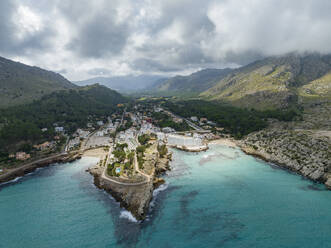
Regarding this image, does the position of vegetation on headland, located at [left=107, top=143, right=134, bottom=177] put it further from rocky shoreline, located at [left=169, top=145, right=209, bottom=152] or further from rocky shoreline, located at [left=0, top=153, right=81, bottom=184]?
rocky shoreline, located at [left=169, top=145, right=209, bottom=152]

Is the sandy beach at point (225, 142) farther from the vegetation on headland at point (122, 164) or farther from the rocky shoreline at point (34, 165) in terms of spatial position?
the rocky shoreline at point (34, 165)

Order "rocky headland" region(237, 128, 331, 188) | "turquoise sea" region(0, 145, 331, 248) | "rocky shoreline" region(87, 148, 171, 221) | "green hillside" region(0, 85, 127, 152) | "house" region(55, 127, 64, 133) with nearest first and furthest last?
"turquoise sea" region(0, 145, 331, 248), "rocky shoreline" region(87, 148, 171, 221), "rocky headland" region(237, 128, 331, 188), "green hillside" region(0, 85, 127, 152), "house" region(55, 127, 64, 133)

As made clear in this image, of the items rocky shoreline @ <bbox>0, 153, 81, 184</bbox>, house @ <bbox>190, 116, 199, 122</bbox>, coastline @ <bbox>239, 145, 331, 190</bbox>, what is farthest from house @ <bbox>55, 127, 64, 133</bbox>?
coastline @ <bbox>239, 145, 331, 190</bbox>

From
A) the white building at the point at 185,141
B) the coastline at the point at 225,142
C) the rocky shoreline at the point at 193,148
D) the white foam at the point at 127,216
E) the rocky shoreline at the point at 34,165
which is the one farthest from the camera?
the coastline at the point at 225,142

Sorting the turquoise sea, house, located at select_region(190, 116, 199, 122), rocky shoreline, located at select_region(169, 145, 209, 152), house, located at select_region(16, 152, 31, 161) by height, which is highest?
house, located at select_region(190, 116, 199, 122)

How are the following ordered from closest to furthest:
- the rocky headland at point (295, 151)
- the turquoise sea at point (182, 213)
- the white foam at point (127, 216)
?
the turquoise sea at point (182, 213), the white foam at point (127, 216), the rocky headland at point (295, 151)

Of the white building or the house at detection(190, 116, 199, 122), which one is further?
the house at detection(190, 116, 199, 122)

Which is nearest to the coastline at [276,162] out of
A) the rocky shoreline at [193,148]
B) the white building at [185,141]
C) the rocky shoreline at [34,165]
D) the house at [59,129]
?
the rocky shoreline at [193,148]

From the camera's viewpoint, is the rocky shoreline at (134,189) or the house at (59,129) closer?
the rocky shoreline at (134,189)
